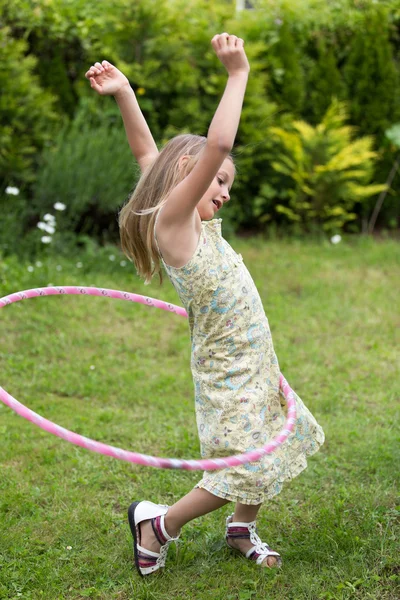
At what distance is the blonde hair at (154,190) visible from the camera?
8.54 ft

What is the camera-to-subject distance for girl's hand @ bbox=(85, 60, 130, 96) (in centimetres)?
289

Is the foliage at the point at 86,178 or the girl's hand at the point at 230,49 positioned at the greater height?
the girl's hand at the point at 230,49

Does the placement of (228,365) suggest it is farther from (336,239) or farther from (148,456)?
(336,239)

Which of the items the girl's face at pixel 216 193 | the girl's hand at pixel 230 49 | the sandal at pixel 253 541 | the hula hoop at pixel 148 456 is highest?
the girl's hand at pixel 230 49

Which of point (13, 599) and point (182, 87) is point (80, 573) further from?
point (182, 87)

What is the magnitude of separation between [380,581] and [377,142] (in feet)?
21.6

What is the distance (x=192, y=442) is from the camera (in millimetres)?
4012

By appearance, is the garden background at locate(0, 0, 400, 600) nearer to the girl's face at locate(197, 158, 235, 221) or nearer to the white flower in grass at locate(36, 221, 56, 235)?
the white flower in grass at locate(36, 221, 56, 235)

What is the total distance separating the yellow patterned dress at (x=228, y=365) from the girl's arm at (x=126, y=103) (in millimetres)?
Answer: 508

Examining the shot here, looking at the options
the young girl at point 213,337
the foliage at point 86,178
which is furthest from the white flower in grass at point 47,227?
the young girl at point 213,337

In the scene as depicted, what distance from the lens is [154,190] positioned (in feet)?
8.69

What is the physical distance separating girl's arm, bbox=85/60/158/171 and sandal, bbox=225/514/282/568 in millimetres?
1457

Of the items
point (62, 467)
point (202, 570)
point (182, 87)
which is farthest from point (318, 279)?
point (202, 570)

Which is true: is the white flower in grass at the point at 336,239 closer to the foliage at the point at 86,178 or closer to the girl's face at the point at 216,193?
the foliage at the point at 86,178
